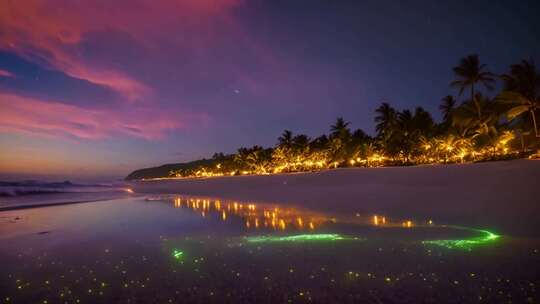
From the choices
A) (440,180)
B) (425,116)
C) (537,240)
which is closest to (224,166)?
(425,116)

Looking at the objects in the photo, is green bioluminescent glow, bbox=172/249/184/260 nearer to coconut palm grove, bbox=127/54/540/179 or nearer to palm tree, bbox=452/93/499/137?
coconut palm grove, bbox=127/54/540/179

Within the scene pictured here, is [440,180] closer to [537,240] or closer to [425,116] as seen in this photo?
[537,240]

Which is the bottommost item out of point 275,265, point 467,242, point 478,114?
point 467,242

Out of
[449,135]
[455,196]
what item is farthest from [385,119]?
[455,196]

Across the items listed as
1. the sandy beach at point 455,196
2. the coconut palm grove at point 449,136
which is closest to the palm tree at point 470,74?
the coconut palm grove at point 449,136

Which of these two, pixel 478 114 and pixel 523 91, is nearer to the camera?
pixel 523 91

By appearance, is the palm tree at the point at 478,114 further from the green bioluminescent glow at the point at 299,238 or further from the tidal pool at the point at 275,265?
the green bioluminescent glow at the point at 299,238

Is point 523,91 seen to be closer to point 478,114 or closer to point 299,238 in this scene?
point 478,114

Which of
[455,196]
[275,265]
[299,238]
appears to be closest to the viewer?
[275,265]
